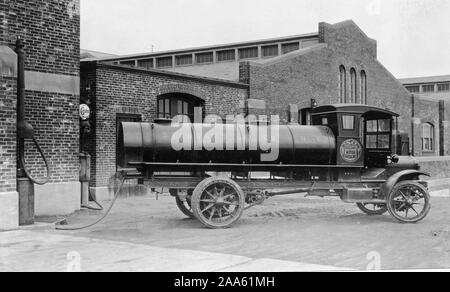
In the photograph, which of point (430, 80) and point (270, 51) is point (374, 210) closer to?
point (270, 51)

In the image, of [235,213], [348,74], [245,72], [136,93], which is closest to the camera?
[235,213]

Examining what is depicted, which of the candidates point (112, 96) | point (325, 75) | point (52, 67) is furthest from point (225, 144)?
point (325, 75)

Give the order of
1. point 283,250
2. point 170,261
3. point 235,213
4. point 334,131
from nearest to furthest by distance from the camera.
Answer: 1. point 170,261
2. point 283,250
3. point 235,213
4. point 334,131

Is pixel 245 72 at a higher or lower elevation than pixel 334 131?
higher

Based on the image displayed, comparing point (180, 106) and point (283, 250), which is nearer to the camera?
point (283, 250)

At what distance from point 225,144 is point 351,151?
8.67 ft

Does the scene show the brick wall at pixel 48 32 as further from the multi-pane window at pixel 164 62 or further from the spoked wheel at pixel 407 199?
the multi-pane window at pixel 164 62

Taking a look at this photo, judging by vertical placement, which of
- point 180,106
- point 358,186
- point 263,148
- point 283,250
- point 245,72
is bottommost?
point 283,250

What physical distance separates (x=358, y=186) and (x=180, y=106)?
25.9 feet

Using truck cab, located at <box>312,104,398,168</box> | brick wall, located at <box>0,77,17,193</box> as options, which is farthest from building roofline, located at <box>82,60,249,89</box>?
truck cab, located at <box>312,104,398,168</box>

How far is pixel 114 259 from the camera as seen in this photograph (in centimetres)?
712

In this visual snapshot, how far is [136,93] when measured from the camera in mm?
15742
